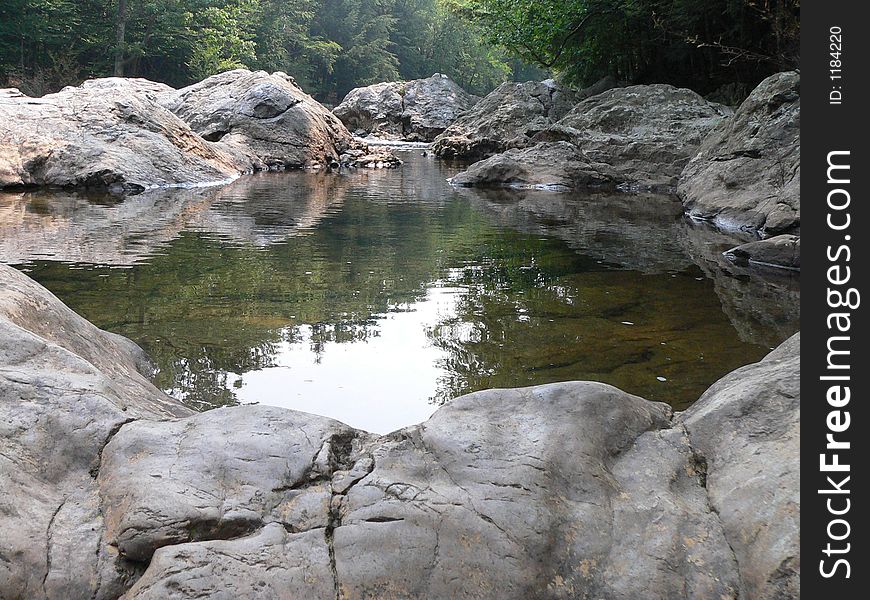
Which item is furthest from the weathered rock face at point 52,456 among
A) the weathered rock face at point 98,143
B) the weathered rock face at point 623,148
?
the weathered rock face at point 623,148

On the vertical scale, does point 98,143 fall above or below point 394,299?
above

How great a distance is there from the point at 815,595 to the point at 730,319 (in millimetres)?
3482

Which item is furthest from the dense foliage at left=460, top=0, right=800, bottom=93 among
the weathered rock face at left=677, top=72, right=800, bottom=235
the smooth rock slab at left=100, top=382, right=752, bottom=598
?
the smooth rock slab at left=100, top=382, right=752, bottom=598

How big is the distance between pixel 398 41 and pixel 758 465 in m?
60.8

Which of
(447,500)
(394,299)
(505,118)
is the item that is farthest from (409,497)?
(505,118)

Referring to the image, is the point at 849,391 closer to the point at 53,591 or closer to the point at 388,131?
the point at 53,591

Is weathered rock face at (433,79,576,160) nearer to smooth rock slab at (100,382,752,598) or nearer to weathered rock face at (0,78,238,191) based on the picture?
weathered rock face at (0,78,238,191)

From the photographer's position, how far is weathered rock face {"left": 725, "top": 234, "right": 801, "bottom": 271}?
6449 millimetres

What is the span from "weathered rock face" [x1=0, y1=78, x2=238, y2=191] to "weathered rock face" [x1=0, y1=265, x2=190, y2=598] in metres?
9.15

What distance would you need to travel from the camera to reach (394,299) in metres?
5.34

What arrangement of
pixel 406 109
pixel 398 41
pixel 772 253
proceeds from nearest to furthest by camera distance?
1. pixel 772 253
2. pixel 406 109
3. pixel 398 41

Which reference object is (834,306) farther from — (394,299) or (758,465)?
(394,299)

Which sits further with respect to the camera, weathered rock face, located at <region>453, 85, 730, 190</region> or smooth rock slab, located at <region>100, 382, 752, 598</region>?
weathered rock face, located at <region>453, 85, 730, 190</region>

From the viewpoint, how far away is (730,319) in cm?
493
